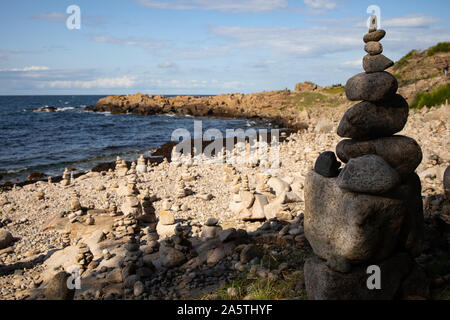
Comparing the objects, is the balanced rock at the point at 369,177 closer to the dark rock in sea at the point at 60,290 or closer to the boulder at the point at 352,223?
the boulder at the point at 352,223

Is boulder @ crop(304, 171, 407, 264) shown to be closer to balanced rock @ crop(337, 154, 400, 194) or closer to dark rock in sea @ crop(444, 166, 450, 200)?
balanced rock @ crop(337, 154, 400, 194)

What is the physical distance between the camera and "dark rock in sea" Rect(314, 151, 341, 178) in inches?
163

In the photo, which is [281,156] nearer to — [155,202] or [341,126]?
[155,202]

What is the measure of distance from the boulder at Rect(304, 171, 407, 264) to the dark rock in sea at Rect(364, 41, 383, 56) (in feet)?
5.38

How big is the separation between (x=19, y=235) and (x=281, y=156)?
11.8 meters

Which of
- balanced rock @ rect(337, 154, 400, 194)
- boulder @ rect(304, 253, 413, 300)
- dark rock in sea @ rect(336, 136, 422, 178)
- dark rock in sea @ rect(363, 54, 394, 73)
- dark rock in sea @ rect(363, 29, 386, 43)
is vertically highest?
dark rock in sea @ rect(363, 29, 386, 43)

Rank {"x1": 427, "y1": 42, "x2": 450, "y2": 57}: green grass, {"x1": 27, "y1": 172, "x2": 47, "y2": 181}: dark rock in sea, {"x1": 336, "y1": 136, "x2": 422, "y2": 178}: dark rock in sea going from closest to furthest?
{"x1": 336, "y1": 136, "x2": 422, "y2": 178}: dark rock in sea < {"x1": 27, "y1": 172, "x2": 47, "y2": 181}: dark rock in sea < {"x1": 427, "y1": 42, "x2": 450, "y2": 57}: green grass

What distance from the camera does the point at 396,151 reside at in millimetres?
4113

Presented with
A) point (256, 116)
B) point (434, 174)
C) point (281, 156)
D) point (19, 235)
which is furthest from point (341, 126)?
point (256, 116)

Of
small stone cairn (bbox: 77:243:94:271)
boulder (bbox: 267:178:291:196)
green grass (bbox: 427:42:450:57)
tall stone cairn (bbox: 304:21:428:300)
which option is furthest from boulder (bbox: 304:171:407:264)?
green grass (bbox: 427:42:450:57)

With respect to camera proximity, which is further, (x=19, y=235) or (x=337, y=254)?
(x=19, y=235)

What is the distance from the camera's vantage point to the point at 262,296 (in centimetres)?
457

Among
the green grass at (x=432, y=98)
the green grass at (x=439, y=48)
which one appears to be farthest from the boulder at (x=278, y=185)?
the green grass at (x=439, y=48)

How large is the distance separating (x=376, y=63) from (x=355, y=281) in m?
2.57
